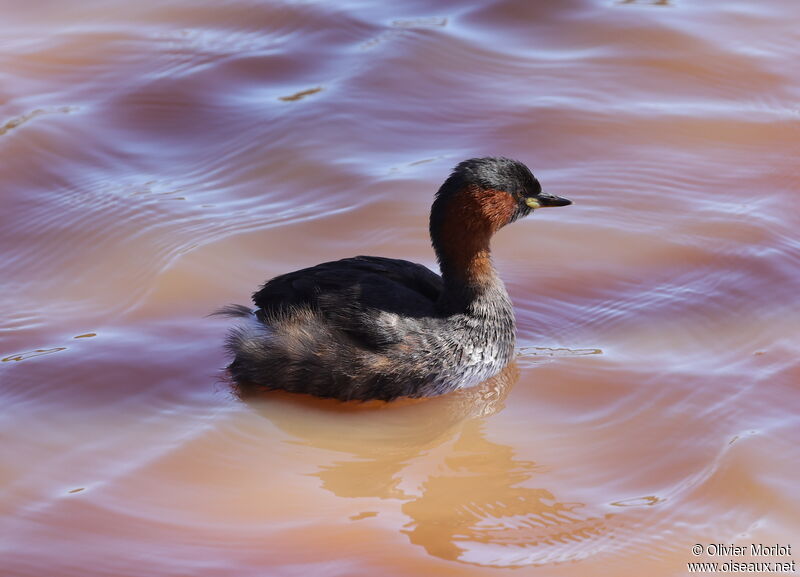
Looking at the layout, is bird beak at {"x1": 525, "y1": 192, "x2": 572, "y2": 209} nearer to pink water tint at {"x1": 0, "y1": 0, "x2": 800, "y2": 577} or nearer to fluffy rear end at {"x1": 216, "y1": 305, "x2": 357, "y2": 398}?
pink water tint at {"x1": 0, "y1": 0, "x2": 800, "y2": 577}

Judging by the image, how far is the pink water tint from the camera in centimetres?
470

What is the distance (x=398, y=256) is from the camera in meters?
6.80

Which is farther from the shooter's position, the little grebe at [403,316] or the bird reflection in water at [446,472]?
the little grebe at [403,316]

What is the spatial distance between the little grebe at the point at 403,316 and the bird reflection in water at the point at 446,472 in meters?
0.09

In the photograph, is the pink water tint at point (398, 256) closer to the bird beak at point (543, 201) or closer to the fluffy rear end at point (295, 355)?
the fluffy rear end at point (295, 355)

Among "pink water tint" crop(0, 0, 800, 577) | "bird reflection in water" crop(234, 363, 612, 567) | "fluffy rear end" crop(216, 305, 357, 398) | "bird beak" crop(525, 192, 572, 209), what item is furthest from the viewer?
"bird beak" crop(525, 192, 572, 209)

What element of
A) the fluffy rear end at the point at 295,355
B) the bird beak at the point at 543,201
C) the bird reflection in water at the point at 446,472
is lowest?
the bird reflection in water at the point at 446,472

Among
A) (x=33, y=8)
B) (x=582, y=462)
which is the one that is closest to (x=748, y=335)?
(x=582, y=462)

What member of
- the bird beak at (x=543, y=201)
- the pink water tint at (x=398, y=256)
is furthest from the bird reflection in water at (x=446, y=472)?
the bird beak at (x=543, y=201)

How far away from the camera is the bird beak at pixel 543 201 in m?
5.89

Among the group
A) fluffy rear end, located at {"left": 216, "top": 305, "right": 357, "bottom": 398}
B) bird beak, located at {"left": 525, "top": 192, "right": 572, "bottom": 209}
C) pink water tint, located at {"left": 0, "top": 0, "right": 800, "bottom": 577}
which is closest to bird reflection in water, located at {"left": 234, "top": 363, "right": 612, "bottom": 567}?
pink water tint, located at {"left": 0, "top": 0, "right": 800, "bottom": 577}

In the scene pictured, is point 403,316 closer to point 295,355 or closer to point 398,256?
point 295,355

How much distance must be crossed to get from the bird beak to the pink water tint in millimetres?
694

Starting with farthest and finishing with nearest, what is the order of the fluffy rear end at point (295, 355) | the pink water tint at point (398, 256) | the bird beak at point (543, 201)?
the bird beak at point (543, 201) → the fluffy rear end at point (295, 355) → the pink water tint at point (398, 256)
